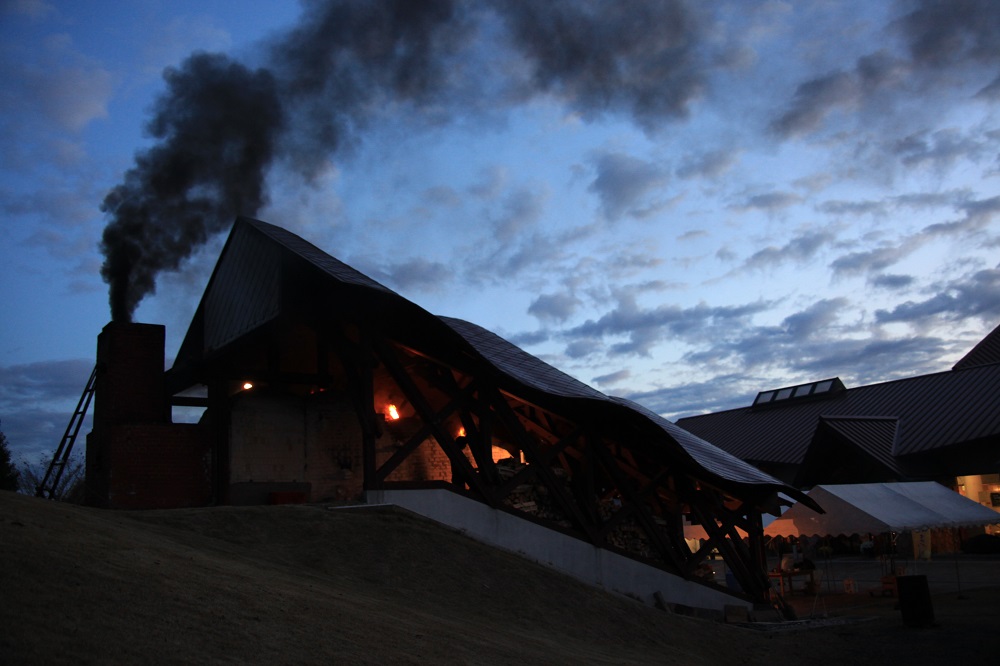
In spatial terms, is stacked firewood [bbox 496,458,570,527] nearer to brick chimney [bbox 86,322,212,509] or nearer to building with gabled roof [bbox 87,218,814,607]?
building with gabled roof [bbox 87,218,814,607]

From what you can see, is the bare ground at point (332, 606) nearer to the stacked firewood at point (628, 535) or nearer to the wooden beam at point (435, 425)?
the wooden beam at point (435, 425)

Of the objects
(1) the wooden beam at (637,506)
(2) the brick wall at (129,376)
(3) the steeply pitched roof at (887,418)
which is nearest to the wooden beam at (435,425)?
(1) the wooden beam at (637,506)

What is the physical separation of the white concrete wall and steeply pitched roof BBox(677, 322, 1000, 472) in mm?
18404

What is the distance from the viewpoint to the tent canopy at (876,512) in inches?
660

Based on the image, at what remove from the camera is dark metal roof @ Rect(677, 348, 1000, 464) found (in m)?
32.2

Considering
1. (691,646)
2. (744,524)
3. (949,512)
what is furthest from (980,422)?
(691,646)

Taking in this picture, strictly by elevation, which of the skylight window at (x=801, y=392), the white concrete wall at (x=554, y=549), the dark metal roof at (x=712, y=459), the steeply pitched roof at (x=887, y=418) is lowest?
the white concrete wall at (x=554, y=549)

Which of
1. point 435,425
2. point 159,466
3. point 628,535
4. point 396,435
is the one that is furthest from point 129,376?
point 628,535

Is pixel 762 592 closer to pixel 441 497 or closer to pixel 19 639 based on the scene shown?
pixel 441 497

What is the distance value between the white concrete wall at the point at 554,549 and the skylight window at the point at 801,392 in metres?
28.3

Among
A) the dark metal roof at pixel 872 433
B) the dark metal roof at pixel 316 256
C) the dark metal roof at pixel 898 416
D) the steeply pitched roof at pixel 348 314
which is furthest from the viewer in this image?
the dark metal roof at pixel 898 416

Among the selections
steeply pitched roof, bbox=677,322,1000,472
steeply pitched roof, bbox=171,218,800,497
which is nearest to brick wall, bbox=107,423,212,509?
steeply pitched roof, bbox=171,218,800,497

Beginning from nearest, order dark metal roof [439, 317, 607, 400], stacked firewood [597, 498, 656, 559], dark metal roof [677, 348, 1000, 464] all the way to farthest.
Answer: dark metal roof [439, 317, 607, 400] → stacked firewood [597, 498, 656, 559] → dark metal roof [677, 348, 1000, 464]

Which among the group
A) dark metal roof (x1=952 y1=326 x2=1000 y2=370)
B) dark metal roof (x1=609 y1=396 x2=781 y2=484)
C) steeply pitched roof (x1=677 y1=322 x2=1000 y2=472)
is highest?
dark metal roof (x1=952 y1=326 x2=1000 y2=370)
